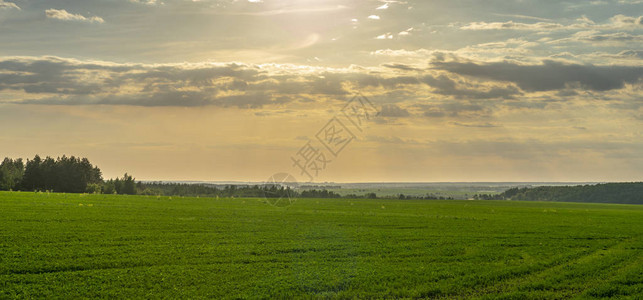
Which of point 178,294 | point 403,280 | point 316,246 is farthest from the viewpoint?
point 316,246

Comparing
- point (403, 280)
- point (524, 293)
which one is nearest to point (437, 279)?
point (403, 280)

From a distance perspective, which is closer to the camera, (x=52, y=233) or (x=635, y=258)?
(x=635, y=258)

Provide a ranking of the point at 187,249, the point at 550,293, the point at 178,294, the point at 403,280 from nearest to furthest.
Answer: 1. the point at 178,294
2. the point at 550,293
3. the point at 403,280
4. the point at 187,249

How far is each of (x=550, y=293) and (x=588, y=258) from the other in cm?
1188

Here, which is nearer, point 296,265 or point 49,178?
point 296,265

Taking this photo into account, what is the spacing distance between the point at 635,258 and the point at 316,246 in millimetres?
19341

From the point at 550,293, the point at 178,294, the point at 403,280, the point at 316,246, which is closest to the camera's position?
the point at 178,294

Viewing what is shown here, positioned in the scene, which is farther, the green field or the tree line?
the tree line

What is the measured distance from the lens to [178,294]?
60.3 ft

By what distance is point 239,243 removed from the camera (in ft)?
106

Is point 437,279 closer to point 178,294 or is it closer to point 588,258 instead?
point 178,294

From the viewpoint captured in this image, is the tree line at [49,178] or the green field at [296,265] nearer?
the green field at [296,265]

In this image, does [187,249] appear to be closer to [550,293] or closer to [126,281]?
[126,281]

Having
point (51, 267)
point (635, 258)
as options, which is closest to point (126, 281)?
point (51, 267)
